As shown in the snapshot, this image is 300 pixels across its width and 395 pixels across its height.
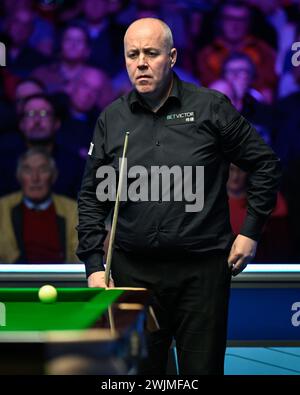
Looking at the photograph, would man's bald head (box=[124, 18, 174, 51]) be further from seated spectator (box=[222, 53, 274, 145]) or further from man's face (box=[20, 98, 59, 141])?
man's face (box=[20, 98, 59, 141])

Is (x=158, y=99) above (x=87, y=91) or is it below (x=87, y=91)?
below

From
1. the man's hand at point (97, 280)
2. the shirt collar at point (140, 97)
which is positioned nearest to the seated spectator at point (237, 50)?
the shirt collar at point (140, 97)

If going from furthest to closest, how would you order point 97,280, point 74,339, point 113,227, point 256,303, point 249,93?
point 249,93
point 256,303
point 97,280
point 113,227
point 74,339

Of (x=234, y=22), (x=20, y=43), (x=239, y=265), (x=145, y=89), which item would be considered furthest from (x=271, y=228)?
(x=145, y=89)

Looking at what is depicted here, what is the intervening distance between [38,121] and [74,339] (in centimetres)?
328

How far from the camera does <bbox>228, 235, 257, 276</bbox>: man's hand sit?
321cm

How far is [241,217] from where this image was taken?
5070 mm

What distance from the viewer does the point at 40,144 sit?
5211 mm

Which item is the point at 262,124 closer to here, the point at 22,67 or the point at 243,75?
the point at 243,75

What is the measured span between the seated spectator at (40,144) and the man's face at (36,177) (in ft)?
0.16

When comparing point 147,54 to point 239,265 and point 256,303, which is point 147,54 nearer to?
point 239,265

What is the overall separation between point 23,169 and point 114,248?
6.57 ft

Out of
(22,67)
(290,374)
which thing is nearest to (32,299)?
(290,374)

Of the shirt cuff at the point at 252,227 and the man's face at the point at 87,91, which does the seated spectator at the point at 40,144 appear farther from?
the shirt cuff at the point at 252,227
